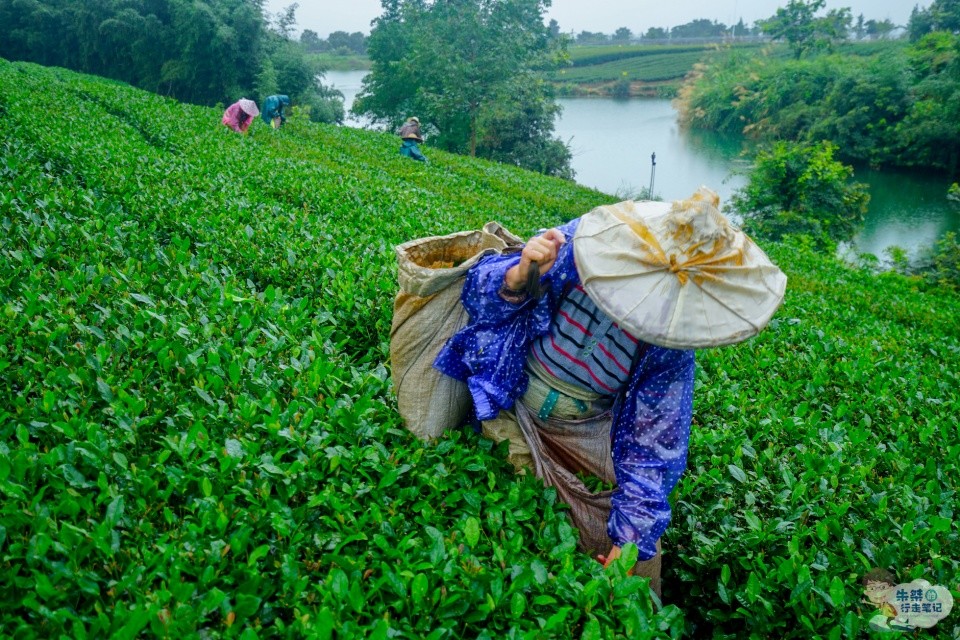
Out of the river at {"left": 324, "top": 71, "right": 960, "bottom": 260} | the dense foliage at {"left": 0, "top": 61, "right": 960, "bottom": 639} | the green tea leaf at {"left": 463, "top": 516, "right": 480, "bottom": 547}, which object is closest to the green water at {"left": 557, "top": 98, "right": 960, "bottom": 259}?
the river at {"left": 324, "top": 71, "right": 960, "bottom": 260}

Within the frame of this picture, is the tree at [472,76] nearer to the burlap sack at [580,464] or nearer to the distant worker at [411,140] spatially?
the distant worker at [411,140]

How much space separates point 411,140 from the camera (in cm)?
1291

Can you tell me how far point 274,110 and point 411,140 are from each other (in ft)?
9.69

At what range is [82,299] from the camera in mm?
2668

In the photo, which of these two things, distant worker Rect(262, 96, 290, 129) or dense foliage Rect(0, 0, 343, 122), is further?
dense foliage Rect(0, 0, 343, 122)

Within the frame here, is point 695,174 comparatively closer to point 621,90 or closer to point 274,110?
point 274,110

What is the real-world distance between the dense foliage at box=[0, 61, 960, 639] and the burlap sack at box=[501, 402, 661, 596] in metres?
0.08

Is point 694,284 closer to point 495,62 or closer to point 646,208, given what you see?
point 646,208

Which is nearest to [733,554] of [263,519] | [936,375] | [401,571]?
[401,571]

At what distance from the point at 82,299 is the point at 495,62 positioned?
2071 cm

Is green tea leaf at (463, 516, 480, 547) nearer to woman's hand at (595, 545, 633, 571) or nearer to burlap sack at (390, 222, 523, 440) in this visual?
woman's hand at (595, 545, 633, 571)

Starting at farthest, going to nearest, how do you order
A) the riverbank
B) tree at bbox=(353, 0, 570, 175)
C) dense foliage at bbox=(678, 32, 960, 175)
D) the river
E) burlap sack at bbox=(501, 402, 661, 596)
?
the riverbank
dense foliage at bbox=(678, 32, 960, 175)
the river
tree at bbox=(353, 0, 570, 175)
burlap sack at bbox=(501, 402, 661, 596)

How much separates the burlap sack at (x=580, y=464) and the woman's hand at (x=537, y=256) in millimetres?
481

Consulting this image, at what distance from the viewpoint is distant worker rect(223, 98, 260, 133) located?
425 inches
